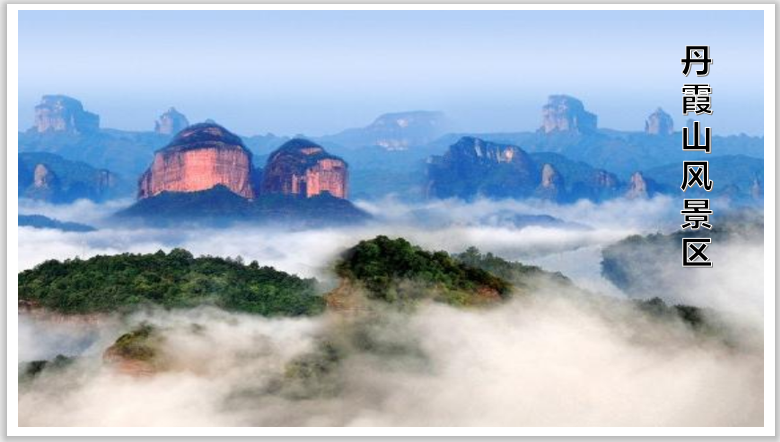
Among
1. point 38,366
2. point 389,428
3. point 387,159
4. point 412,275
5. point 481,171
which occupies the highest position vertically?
point 387,159

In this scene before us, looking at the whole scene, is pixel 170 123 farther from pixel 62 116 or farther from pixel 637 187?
pixel 637 187

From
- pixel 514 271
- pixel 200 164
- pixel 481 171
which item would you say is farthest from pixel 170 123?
pixel 514 271

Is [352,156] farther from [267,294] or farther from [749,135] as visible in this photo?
[749,135]

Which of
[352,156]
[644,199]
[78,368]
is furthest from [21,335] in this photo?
[644,199]

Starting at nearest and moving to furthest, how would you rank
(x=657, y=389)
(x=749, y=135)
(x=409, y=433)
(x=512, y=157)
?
(x=409, y=433), (x=657, y=389), (x=749, y=135), (x=512, y=157)

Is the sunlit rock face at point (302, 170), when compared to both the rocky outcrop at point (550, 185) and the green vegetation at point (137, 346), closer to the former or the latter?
the rocky outcrop at point (550, 185)

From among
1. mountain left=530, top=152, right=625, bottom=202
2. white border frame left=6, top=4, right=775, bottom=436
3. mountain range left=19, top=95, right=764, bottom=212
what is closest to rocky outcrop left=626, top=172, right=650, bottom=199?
mountain range left=19, top=95, right=764, bottom=212

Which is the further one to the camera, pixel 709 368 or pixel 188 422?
pixel 709 368
